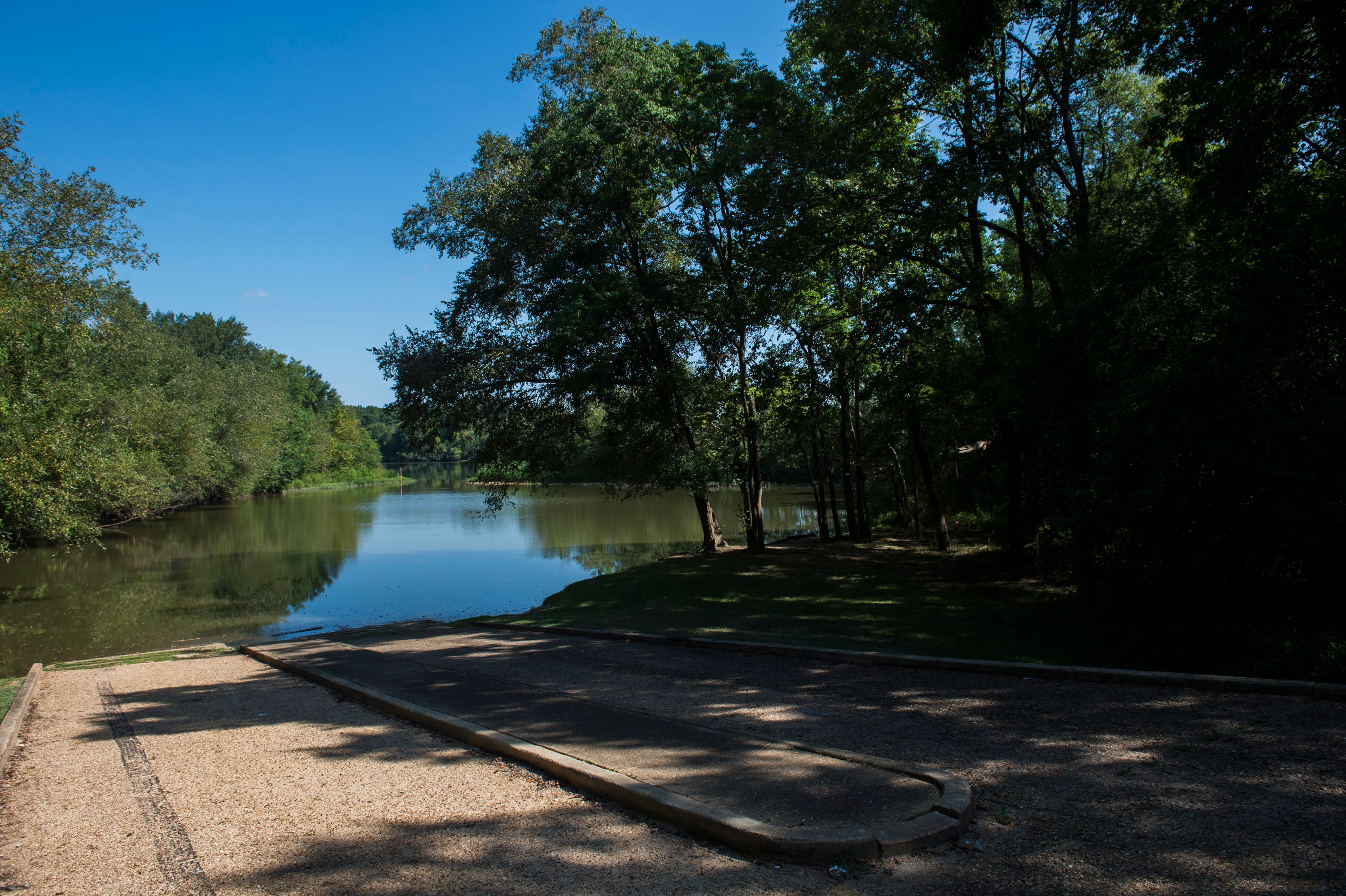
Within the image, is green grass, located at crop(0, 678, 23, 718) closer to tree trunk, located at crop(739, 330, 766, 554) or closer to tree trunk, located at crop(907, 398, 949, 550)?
tree trunk, located at crop(739, 330, 766, 554)

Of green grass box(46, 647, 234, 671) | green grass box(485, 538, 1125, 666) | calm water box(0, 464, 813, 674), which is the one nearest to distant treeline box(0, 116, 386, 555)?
calm water box(0, 464, 813, 674)

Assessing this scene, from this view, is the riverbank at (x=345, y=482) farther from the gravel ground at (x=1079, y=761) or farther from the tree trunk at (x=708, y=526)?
the gravel ground at (x=1079, y=761)

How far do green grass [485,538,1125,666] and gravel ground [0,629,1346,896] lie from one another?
214 centimetres

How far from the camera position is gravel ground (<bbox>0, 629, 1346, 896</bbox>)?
11.2ft

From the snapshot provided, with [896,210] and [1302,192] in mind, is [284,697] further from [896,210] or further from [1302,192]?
[896,210]

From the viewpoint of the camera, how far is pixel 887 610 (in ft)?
38.0

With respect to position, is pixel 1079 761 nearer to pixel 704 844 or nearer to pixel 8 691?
pixel 704 844

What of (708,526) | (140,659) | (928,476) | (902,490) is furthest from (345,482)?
(928,476)

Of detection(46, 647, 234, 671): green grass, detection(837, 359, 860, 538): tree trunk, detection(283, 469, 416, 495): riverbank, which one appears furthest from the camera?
detection(283, 469, 416, 495): riverbank

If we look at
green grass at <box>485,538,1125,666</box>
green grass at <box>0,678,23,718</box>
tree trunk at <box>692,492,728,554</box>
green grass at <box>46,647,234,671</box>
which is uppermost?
tree trunk at <box>692,492,728,554</box>

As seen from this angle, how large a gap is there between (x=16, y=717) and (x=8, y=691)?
2742 millimetres

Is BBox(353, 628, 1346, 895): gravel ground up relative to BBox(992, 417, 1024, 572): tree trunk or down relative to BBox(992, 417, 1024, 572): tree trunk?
down

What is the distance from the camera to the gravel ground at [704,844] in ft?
11.2

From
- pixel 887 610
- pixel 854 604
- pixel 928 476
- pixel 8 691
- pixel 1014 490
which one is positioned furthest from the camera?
pixel 928 476
